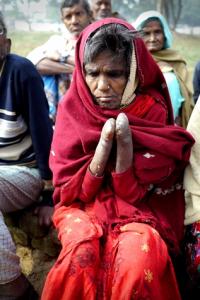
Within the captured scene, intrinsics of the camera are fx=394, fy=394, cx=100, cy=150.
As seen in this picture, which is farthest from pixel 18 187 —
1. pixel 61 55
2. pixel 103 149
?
pixel 61 55

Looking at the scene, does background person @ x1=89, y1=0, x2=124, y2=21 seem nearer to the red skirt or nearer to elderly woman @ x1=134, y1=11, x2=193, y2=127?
elderly woman @ x1=134, y1=11, x2=193, y2=127

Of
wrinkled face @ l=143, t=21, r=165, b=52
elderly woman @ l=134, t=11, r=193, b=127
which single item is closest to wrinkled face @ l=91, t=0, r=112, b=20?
elderly woman @ l=134, t=11, r=193, b=127

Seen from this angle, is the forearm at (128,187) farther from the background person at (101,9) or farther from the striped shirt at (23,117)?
the background person at (101,9)

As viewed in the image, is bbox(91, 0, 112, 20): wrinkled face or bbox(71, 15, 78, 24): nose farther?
bbox(91, 0, 112, 20): wrinkled face

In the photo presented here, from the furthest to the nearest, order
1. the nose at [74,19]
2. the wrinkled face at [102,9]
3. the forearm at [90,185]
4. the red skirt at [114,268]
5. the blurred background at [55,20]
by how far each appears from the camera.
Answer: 1. the blurred background at [55,20]
2. the wrinkled face at [102,9]
3. the nose at [74,19]
4. the forearm at [90,185]
5. the red skirt at [114,268]

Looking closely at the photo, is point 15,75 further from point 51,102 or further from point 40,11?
point 40,11

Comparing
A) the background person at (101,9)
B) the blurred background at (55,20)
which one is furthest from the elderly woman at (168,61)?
the blurred background at (55,20)

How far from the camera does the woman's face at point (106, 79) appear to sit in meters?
2.04

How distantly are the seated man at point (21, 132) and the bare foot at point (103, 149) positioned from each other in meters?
0.69

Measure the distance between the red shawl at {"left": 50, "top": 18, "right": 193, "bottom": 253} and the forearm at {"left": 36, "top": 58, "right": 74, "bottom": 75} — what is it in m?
1.74

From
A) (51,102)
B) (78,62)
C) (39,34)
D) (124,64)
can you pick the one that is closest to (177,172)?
(124,64)

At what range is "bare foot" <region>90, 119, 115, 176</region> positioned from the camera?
6.17 ft

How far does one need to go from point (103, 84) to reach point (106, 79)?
39mm

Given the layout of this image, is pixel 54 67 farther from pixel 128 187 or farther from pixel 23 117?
pixel 128 187
